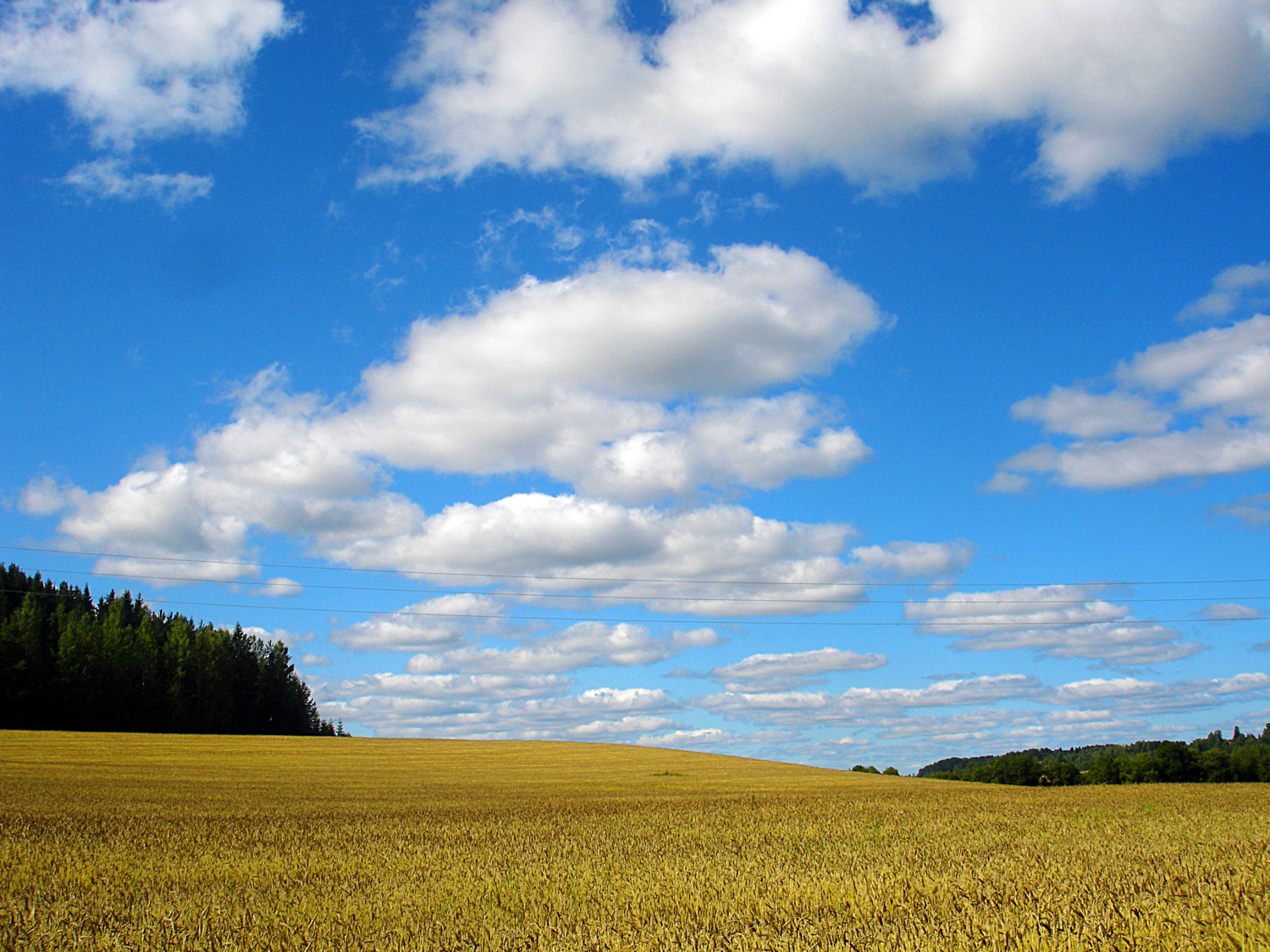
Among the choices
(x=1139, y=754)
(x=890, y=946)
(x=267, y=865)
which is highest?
(x=890, y=946)

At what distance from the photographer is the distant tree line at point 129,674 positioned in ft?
307

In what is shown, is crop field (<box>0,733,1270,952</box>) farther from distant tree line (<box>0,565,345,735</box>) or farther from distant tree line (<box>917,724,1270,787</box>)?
distant tree line (<box>0,565,345,735</box>)

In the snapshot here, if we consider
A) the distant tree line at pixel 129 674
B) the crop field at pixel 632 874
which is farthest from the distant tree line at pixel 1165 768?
the distant tree line at pixel 129 674

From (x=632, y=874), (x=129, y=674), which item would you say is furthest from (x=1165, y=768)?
(x=129, y=674)

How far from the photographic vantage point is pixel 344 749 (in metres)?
69.8

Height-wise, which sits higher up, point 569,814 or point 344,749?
point 569,814

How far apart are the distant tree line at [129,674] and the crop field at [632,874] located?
270ft

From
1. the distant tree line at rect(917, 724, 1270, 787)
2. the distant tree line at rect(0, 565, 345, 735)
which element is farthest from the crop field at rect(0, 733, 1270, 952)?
the distant tree line at rect(0, 565, 345, 735)

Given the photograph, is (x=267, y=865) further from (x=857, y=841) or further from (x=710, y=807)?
(x=710, y=807)

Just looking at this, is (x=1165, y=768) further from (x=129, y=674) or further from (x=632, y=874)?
(x=129, y=674)

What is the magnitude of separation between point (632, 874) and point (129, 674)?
109477mm

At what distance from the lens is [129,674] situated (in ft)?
330

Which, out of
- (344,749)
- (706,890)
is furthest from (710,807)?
(344,749)

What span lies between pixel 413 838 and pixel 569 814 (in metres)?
6.38
